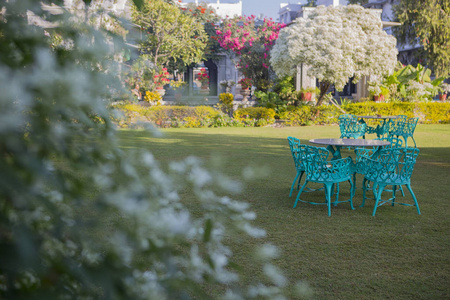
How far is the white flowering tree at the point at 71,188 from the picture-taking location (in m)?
0.69

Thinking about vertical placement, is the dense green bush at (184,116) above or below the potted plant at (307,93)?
below

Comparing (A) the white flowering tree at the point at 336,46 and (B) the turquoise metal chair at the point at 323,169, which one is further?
(A) the white flowering tree at the point at 336,46

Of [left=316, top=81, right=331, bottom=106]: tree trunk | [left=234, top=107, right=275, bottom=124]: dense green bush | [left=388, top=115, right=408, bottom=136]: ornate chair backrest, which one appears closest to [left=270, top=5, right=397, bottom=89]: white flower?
[left=316, top=81, right=331, bottom=106]: tree trunk

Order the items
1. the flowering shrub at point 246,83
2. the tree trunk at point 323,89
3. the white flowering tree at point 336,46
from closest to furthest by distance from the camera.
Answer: the white flowering tree at point 336,46 → the tree trunk at point 323,89 → the flowering shrub at point 246,83

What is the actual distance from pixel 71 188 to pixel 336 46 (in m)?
14.4

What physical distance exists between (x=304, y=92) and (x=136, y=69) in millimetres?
17882

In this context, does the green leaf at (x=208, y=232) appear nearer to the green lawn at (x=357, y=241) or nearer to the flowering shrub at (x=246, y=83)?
the green lawn at (x=357, y=241)

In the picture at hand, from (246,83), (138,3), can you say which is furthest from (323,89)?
(138,3)

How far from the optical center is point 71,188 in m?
0.80

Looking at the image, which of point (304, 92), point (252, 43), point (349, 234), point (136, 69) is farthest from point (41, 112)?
point (252, 43)

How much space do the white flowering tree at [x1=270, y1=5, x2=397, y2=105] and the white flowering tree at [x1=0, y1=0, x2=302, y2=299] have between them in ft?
45.8

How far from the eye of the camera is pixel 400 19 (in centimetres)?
2327

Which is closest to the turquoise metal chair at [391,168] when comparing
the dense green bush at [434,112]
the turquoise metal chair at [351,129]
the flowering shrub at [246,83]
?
the turquoise metal chair at [351,129]

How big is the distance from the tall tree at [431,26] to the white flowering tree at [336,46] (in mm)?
8649
